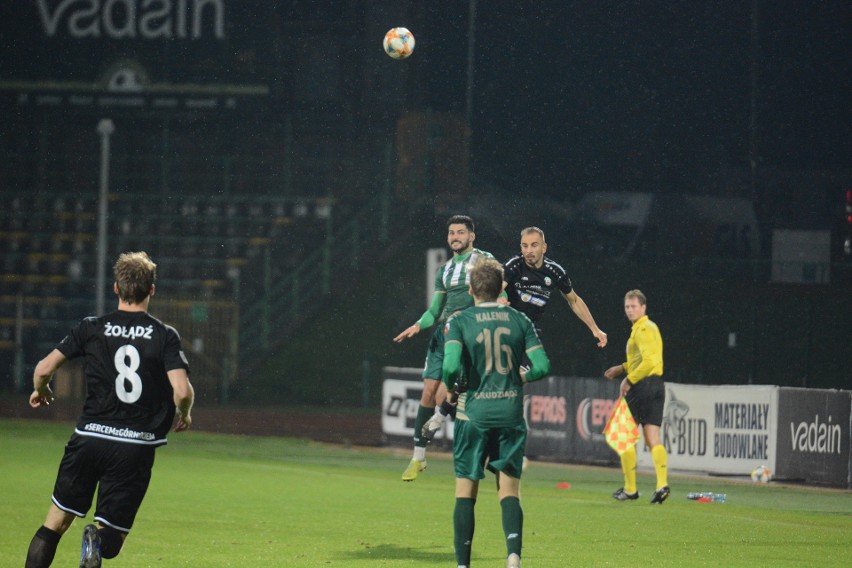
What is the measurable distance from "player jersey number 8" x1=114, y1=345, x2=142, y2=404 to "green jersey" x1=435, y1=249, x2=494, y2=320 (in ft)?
17.9

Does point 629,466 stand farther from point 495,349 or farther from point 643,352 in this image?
point 495,349

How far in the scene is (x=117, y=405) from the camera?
7496 mm

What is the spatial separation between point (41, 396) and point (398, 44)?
538 inches

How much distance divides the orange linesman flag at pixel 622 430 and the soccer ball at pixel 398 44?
728 centimetres

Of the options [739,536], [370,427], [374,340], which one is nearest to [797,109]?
[374,340]

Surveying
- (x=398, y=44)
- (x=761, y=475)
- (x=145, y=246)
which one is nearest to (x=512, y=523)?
(x=761, y=475)

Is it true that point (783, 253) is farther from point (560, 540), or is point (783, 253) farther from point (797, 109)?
point (560, 540)

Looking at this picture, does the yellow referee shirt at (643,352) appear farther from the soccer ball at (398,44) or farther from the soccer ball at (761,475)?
the soccer ball at (398,44)

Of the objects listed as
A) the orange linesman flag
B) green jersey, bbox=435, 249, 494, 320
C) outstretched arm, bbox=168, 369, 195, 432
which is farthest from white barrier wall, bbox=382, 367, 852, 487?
outstretched arm, bbox=168, 369, 195, 432

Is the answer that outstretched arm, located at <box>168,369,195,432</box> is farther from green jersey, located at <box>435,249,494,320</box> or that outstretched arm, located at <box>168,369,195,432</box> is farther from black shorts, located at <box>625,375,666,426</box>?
black shorts, located at <box>625,375,666,426</box>

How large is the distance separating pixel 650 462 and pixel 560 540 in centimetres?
851

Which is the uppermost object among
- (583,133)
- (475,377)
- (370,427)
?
(583,133)

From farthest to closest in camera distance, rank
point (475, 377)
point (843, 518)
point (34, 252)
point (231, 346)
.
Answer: point (34, 252) → point (231, 346) → point (843, 518) → point (475, 377)

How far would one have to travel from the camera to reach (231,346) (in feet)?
116
